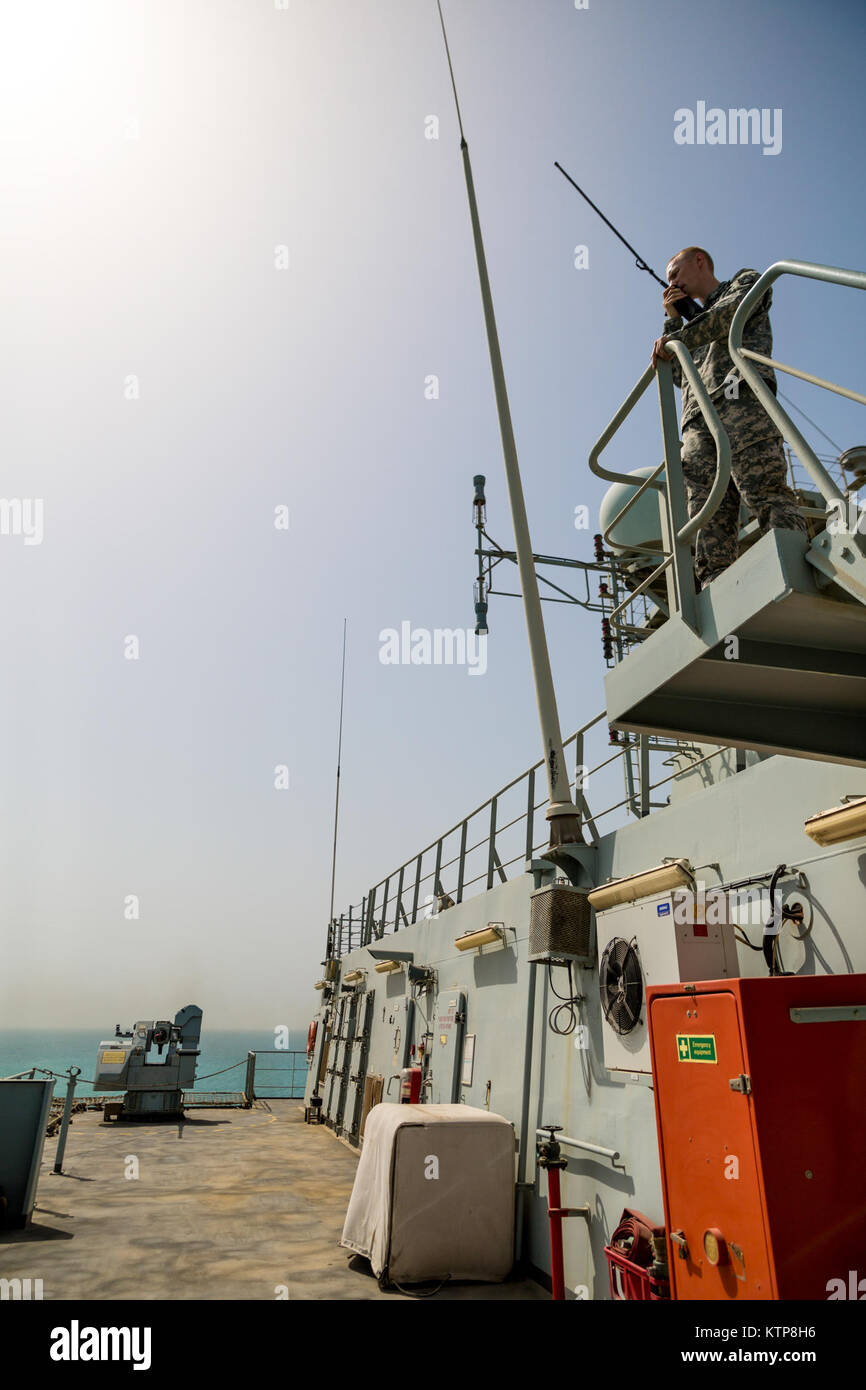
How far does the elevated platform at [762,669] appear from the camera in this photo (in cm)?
323

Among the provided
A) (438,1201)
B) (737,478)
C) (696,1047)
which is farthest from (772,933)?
(438,1201)

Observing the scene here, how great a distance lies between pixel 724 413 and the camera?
3.96m

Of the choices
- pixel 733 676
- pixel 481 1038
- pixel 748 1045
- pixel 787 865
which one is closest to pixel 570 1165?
pixel 481 1038

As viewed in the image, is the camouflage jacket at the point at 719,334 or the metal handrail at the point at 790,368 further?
the camouflage jacket at the point at 719,334

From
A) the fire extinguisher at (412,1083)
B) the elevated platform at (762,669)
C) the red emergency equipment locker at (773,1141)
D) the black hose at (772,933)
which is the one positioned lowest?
the fire extinguisher at (412,1083)

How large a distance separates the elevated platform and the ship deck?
5.65 meters

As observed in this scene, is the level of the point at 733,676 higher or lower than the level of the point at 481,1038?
higher

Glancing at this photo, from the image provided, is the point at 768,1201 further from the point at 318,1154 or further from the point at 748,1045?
the point at 318,1154

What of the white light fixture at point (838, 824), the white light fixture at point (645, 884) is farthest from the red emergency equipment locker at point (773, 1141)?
the white light fixture at point (645, 884)

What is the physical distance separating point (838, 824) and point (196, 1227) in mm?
8385

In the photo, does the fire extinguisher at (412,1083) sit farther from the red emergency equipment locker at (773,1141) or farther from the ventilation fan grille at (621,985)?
the red emergency equipment locker at (773,1141)

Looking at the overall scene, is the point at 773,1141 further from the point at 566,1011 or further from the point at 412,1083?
the point at 412,1083

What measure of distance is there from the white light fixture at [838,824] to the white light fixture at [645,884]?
1.24 m
